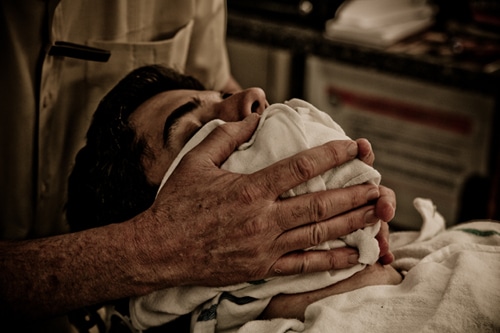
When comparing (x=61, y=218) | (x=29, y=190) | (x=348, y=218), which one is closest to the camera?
(x=348, y=218)

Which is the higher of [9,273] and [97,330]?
[9,273]

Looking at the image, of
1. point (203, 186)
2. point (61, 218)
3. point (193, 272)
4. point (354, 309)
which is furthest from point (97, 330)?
point (354, 309)

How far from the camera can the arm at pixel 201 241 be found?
123cm

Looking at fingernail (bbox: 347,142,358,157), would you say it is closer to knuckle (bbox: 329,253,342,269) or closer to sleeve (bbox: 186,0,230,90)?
knuckle (bbox: 329,253,342,269)

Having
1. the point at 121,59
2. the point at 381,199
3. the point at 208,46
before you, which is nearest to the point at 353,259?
the point at 381,199

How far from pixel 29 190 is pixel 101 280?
0.57m

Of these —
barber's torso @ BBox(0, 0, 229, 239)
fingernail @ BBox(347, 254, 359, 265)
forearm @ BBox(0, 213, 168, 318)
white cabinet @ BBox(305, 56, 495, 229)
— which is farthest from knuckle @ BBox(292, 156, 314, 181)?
white cabinet @ BBox(305, 56, 495, 229)

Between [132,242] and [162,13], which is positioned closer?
[132,242]

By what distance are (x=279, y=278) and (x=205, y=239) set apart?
0.69 ft

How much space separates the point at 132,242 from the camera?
125 cm

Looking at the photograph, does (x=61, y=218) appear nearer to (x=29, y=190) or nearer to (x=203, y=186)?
(x=29, y=190)

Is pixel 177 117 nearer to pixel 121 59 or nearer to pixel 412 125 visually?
pixel 121 59

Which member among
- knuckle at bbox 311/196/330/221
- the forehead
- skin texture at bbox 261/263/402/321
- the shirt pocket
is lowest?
skin texture at bbox 261/263/402/321

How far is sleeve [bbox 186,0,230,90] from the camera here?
210 cm
